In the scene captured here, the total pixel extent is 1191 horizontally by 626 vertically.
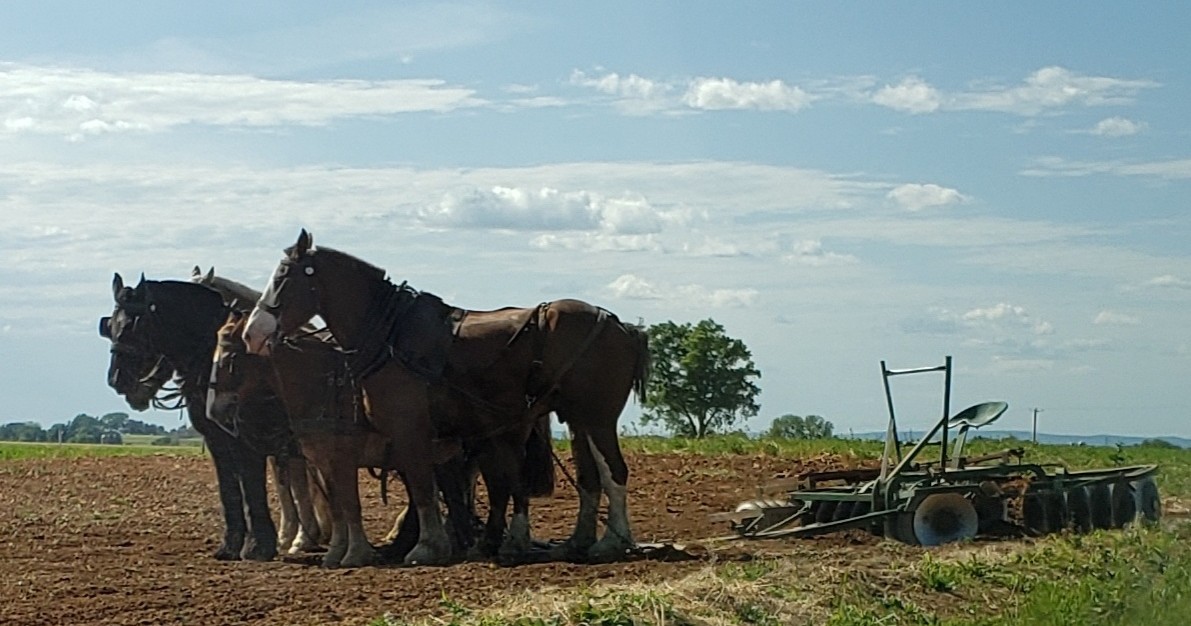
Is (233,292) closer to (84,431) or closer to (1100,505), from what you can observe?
(1100,505)

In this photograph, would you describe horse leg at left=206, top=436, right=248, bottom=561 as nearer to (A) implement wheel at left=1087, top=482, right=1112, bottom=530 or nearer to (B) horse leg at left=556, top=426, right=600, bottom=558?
(B) horse leg at left=556, top=426, right=600, bottom=558

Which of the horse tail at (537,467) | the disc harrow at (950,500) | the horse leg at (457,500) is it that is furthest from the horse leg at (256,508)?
the disc harrow at (950,500)

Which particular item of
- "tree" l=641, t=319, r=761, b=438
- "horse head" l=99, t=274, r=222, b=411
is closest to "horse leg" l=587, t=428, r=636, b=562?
"horse head" l=99, t=274, r=222, b=411

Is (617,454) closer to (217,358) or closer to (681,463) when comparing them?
(217,358)

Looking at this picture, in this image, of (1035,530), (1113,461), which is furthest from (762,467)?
(1035,530)

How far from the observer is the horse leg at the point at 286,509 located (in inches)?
535

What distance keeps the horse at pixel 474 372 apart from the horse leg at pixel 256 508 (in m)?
1.16

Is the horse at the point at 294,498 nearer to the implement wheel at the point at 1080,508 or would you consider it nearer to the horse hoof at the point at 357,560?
the horse hoof at the point at 357,560

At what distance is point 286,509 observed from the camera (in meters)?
13.9

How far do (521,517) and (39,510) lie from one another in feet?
21.0

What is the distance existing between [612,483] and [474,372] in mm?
1340

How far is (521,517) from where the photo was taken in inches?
490

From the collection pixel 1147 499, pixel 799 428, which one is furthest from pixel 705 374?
pixel 1147 499

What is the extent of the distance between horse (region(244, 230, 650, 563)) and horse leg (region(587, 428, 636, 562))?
1 cm
